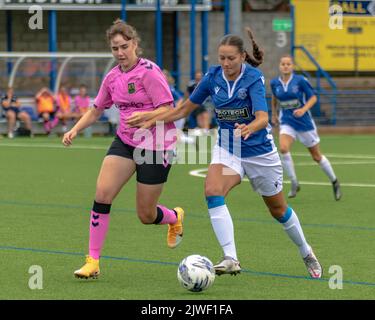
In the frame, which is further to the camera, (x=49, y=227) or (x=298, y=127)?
(x=298, y=127)

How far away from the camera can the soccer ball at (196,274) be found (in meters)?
8.90

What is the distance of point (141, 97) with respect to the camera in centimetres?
1002

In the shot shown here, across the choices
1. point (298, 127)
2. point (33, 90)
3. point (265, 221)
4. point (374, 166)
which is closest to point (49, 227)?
point (265, 221)

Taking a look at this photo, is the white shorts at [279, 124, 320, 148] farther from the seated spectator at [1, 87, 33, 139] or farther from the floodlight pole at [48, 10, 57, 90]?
the floodlight pole at [48, 10, 57, 90]

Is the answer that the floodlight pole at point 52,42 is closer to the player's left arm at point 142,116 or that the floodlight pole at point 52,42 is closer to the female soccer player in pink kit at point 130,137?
the female soccer player in pink kit at point 130,137

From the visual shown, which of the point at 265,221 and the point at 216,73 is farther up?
the point at 216,73

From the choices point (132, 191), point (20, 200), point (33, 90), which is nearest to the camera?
point (20, 200)

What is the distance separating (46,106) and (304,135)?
54.2 feet

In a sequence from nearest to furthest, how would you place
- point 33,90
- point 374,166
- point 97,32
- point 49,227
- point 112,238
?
point 112,238 < point 49,227 < point 374,166 < point 33,90 < point 97,32

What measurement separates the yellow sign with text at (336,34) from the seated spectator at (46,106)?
33.3ft

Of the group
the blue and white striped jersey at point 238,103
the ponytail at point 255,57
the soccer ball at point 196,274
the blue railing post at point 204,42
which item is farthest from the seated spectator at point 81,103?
the soccer ball at point 196,274
